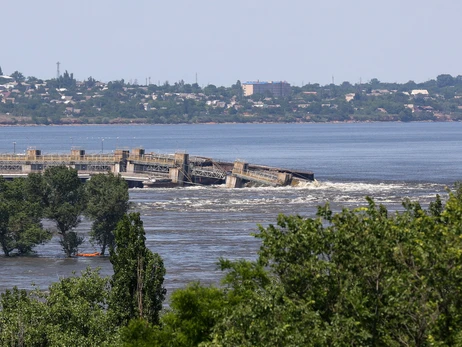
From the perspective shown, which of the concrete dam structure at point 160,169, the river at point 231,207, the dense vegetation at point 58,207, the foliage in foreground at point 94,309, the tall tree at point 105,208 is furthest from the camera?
the concrete dam structure at point 160,169

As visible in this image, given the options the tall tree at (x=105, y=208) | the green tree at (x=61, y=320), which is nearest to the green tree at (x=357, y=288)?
the green tree at (x=61, y=320)

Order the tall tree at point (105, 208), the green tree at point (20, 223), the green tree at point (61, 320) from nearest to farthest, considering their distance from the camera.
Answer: the green tree at point (61, 320) < the tall tree at point (105, 208) < the green tree at point (20, 223)

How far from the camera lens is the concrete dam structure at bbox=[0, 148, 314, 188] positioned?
10312 centimetres

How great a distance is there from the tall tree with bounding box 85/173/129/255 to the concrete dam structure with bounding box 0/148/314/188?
4328cm

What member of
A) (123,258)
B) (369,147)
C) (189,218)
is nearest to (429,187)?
(189,218)

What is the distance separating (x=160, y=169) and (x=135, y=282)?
79.7 meters

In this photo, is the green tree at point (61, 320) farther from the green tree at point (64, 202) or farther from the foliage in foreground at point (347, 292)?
the green tree at point (64, 202)

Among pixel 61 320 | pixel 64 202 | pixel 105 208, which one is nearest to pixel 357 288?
pixel 61 320

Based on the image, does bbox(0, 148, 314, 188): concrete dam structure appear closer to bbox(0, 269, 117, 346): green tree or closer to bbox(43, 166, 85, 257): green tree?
bbox(43, 166, 85, 257): green tree

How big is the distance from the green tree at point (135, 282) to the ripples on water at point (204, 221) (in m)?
15.5

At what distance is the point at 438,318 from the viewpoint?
18.8 m

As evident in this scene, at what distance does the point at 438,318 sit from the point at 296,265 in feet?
10.1

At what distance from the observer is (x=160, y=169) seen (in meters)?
109

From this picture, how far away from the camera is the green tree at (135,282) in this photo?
2862 centimetres
